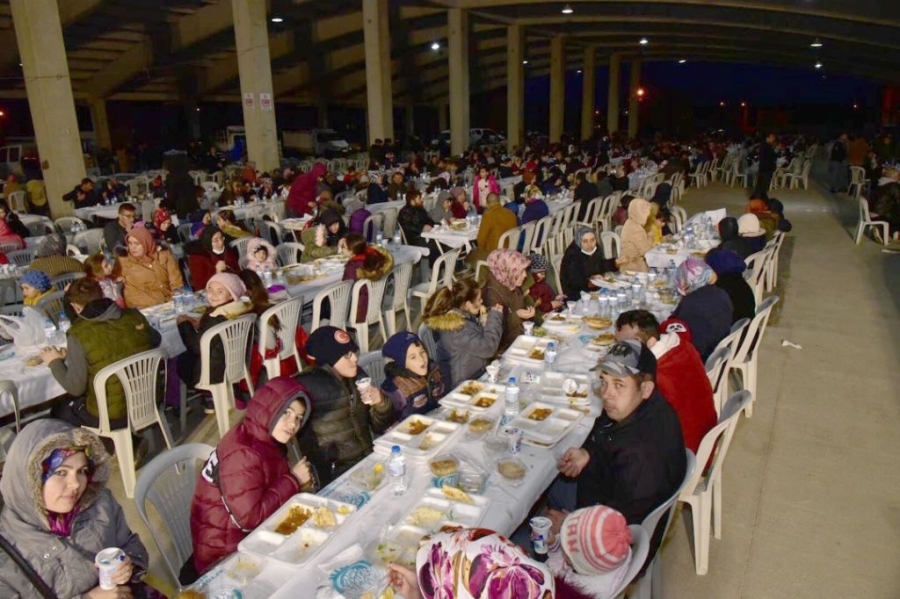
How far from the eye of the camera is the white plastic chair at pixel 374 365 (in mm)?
4031

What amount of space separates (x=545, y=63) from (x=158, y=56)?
21598 mm

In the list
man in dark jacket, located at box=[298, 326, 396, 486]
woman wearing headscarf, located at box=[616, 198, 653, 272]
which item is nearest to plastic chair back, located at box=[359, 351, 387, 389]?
man in dark jacket, located at box=[298, 326, 396, 486]

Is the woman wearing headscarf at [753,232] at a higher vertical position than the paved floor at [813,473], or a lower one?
higher

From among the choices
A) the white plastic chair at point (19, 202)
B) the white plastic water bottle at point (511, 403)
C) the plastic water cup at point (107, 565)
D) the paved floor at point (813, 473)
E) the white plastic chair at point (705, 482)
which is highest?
the white plastic chair at point (19, 202)

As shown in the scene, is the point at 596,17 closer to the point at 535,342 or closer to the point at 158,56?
the point at 158,56

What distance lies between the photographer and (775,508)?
12.5 ft

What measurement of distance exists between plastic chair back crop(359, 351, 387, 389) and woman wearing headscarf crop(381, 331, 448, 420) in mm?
222

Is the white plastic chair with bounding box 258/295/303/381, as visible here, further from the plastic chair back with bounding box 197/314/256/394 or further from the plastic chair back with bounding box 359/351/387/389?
the plastic chair back with bounding box 359/351/387/389

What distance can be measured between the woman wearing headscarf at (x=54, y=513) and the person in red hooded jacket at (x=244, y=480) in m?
0.33

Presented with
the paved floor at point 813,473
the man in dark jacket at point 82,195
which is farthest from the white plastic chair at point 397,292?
the man in dark jacket at point 82,195

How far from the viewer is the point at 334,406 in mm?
3354

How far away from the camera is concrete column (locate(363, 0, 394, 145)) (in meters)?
19.2

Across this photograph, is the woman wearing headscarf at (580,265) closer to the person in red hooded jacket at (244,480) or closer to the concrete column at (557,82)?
the person in red hooded jacket at (244,480)

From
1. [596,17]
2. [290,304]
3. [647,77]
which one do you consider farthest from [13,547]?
[647,77]
